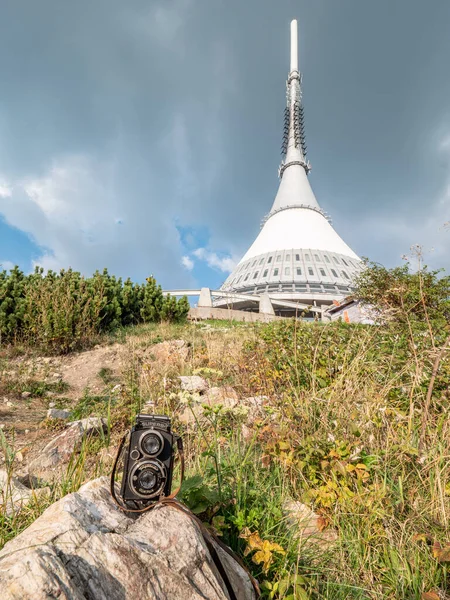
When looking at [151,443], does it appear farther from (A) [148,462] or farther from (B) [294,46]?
(B) [294,46]

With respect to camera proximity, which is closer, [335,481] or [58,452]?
[335,481]

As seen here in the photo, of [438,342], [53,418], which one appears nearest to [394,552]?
[438,342]

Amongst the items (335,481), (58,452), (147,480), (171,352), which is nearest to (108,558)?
(147,480)

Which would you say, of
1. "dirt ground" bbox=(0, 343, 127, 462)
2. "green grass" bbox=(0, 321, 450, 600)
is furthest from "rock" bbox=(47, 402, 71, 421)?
"green grass" bbox=(0, 321, 450, 600)

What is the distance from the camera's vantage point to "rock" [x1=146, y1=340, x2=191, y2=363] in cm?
569

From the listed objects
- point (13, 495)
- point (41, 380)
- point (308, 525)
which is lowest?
point (308, 525)

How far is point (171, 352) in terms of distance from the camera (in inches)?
245

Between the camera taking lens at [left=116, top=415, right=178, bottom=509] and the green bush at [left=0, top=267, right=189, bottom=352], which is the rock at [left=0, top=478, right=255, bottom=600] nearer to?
the camera taking lens at [left=116, top=415, right=178, bottom=509]

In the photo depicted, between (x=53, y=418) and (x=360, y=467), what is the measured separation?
3.60 metres

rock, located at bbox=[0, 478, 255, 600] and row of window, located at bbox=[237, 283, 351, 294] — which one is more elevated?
row of window, located at bbox=[237, 283, 351, 294]

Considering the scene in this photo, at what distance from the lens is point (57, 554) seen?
0.88m

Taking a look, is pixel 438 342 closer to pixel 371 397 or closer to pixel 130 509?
pixel 371 397

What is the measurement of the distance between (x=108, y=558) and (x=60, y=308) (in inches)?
291

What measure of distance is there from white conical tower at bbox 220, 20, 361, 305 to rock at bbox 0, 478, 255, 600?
37.8 meters
